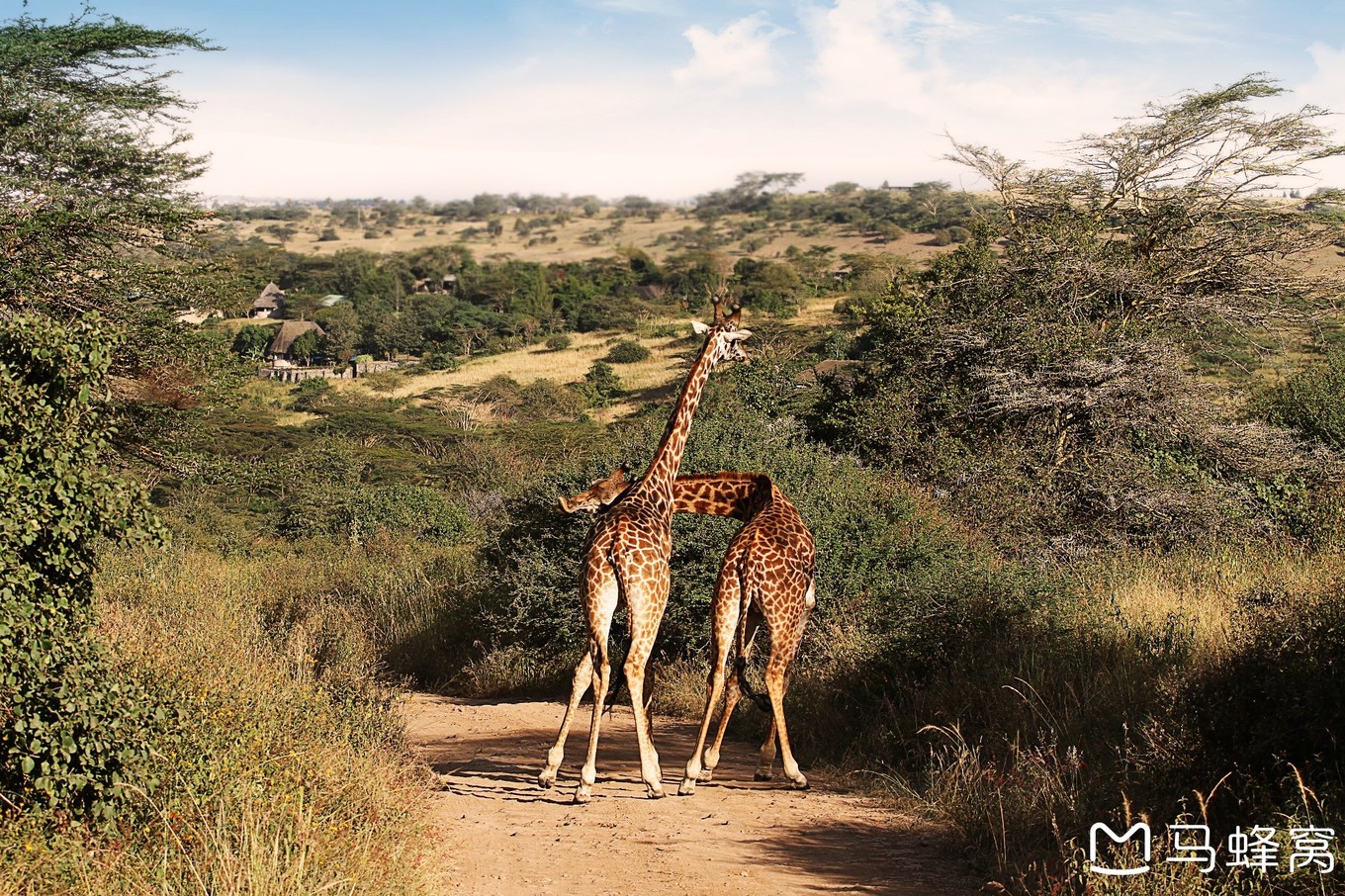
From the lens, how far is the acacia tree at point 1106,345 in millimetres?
16234

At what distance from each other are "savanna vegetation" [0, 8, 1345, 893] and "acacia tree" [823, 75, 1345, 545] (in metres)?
0.07

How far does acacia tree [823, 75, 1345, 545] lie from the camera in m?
16.2

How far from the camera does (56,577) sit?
6.06m

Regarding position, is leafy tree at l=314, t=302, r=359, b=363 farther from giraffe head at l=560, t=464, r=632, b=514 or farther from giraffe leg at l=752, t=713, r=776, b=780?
giraffe leg at l=752, t=713, r=776, b=780

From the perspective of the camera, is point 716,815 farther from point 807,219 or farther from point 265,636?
point 807,219

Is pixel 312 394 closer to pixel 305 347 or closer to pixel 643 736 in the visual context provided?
pixel 305 347

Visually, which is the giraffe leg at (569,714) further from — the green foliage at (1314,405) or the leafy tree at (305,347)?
the leafy tree at (305,347)

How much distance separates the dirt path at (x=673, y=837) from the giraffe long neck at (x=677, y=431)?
206 cm

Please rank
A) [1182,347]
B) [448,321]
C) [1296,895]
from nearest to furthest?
[1296,895] < [1182,347] < [448,321]

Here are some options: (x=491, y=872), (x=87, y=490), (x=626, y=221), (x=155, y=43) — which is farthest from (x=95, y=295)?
(x=626, y=221)

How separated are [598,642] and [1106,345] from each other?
12763 millimetres

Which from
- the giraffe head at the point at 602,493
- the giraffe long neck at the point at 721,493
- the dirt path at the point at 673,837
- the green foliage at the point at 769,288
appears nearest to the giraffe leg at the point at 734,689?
the dirt path at the point at 673,837

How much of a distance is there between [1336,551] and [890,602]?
456 cm

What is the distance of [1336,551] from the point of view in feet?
37.7
